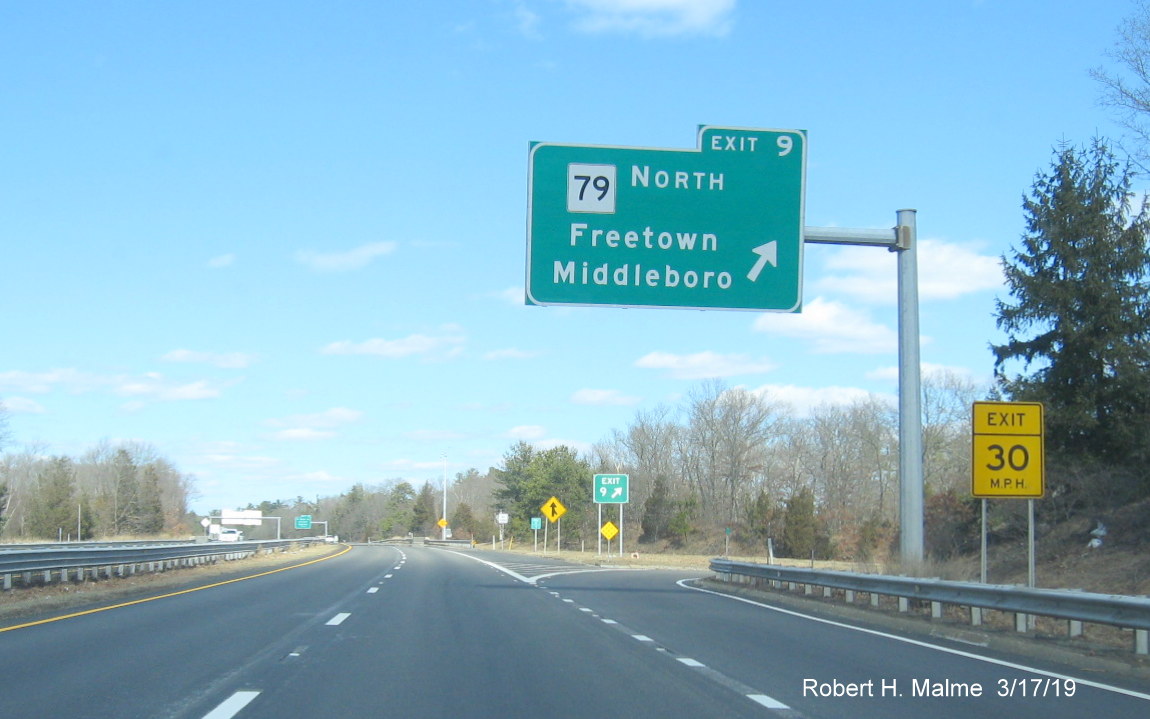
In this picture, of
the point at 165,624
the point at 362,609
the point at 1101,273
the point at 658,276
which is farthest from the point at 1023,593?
the point at 1101,273

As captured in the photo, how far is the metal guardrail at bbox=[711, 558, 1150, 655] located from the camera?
11500 millimetres

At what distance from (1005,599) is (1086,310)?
22.0 metres

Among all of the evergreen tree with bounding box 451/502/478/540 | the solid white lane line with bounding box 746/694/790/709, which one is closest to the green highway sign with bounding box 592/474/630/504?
the solid white lane line with bounding box 746/694/790/709

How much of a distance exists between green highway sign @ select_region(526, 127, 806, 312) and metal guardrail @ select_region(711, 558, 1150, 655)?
4.99 meters

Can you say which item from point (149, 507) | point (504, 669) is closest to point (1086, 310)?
point (504, 669)

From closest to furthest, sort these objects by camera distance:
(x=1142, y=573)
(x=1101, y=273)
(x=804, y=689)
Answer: (x=804, y=689), (x=1142, y=573), (x=1101, y=273)

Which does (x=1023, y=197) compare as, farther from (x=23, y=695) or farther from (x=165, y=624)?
(x=23, y=695)

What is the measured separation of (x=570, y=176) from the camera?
16.2 meters

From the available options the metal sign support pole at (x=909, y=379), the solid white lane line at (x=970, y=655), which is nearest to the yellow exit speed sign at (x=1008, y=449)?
the metal sign support pole at (x=909, y=379)

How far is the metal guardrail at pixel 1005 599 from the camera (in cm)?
1150

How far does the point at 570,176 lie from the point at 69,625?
10.2 meters

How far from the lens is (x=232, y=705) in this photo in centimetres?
850

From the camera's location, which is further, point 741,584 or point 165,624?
point 741,584

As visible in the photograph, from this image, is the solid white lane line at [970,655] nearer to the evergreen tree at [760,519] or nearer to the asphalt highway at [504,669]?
the asphalt highway at [504,669]
